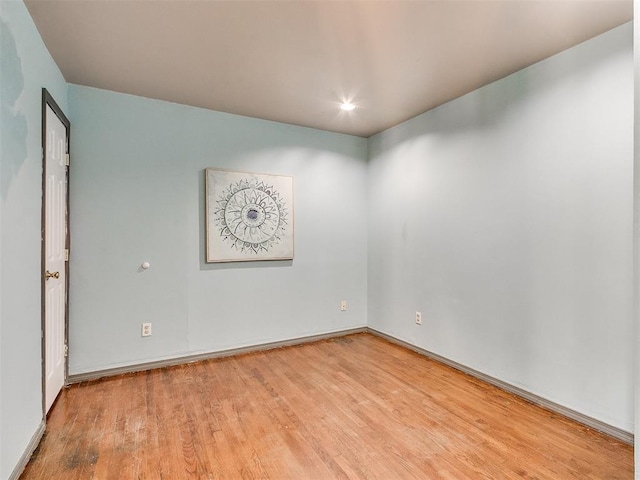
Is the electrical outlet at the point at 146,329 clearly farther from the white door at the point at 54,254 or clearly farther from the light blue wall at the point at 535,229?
the light blue wall at the point at 535,229

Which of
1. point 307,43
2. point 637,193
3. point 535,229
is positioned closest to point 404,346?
point 535,229

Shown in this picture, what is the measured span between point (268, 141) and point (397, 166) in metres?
1.42

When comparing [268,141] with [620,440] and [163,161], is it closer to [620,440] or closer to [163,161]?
[163,161]

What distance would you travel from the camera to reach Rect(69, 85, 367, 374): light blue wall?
9.35ft

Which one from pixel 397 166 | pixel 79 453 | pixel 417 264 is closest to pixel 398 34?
pixel 397 166

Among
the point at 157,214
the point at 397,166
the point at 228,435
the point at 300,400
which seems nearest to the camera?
the point at 228,435

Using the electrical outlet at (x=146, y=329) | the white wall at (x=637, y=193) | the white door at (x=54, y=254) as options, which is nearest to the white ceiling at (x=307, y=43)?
the white door at (x=54, y=254)

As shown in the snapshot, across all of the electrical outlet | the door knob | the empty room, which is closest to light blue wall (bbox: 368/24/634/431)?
the empty room

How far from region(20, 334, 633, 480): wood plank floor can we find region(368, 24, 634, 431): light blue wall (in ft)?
1.14

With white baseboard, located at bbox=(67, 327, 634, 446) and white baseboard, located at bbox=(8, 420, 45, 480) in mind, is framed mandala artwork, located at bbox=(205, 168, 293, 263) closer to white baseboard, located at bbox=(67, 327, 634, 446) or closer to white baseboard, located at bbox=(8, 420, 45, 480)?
white baseboard, located at bbox=(67, 327, 634, 446)

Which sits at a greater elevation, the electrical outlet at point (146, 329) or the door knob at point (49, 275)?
the door knob at point (49, 275)

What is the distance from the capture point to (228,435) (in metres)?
2.06

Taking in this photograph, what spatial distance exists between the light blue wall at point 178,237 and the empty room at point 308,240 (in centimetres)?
2

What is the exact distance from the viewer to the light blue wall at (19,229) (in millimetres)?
1578
